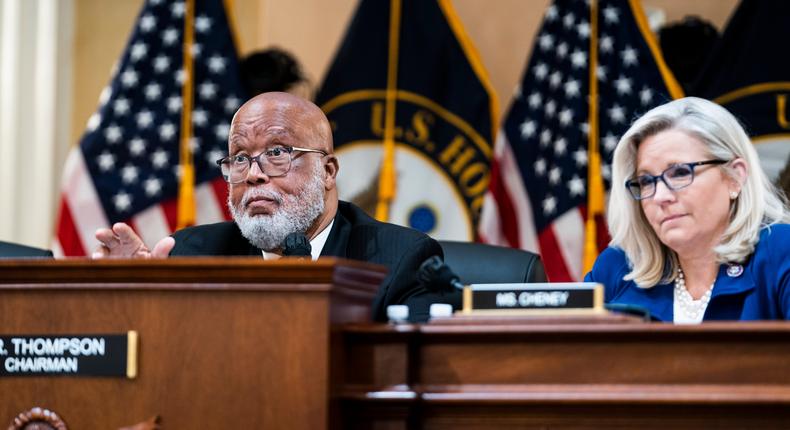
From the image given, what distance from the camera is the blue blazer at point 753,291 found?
9.29ft

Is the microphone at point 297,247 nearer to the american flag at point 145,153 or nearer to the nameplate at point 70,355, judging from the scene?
the nameplate at point 70,355

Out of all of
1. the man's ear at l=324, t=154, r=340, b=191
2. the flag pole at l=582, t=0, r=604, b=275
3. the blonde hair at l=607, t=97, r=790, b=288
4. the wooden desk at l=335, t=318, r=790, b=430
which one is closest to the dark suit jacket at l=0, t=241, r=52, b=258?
the man's ear at l=324, t=154, r=340, b=191

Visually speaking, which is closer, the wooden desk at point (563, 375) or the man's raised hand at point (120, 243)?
the wooden desk at point (563, 375)

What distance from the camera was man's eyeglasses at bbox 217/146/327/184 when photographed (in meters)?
3.30

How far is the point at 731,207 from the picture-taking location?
3.05 meters

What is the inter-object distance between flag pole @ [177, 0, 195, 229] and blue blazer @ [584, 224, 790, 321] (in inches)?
103

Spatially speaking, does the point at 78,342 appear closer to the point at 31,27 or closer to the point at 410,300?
the point at 410,300

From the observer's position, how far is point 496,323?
1.96 meters

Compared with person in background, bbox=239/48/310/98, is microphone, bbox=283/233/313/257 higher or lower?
lower

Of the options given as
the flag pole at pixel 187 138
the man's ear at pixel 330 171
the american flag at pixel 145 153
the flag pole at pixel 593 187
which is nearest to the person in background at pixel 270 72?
the american flag at pixel 145 153

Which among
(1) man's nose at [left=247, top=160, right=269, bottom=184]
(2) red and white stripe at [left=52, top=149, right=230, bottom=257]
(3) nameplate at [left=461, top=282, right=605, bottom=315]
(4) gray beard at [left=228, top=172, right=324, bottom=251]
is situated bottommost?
(3) nameplate at [left=461, top=282, right=605, bottom=315]

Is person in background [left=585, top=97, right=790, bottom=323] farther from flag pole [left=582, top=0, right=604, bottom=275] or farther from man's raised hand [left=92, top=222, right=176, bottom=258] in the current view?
flag pole [left=582, top=0, right=604, bottom=275]

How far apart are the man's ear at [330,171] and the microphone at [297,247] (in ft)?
2.88

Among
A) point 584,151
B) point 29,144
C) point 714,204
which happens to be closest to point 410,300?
point 714,204
